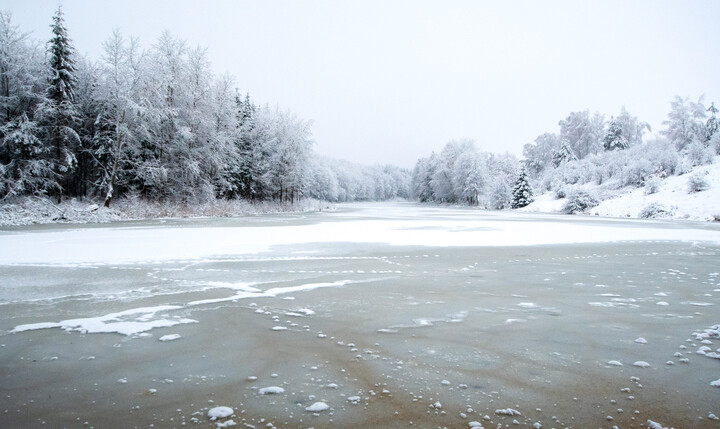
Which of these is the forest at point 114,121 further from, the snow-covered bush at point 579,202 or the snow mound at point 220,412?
the snow-covered bush at point 579,202

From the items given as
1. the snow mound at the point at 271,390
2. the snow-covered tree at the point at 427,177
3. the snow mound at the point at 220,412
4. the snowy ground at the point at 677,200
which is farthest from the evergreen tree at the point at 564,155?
the snow mound at the point at 220,412

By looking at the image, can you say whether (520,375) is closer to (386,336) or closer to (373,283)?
(386,336)

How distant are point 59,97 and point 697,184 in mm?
43350

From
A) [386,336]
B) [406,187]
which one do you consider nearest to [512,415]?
[386,336]

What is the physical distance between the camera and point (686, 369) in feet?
10.9

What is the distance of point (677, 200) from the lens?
99.0 feet

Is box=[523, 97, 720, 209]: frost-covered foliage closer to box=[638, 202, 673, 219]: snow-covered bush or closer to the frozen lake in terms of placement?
box=[638, 202, 673, 219]: snow-covered bush

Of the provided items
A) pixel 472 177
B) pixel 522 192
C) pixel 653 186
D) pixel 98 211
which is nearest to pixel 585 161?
pixel 522 192

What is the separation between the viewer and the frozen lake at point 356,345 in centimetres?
265

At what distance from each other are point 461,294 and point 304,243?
7060 mm

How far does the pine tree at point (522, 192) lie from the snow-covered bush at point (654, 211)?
1706 cm

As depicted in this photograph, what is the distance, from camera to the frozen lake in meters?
2.65

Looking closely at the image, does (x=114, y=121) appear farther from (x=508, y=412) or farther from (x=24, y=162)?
(x=508, y=412)

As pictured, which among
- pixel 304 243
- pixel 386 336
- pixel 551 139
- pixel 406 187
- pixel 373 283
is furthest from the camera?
pixel 406 187
